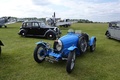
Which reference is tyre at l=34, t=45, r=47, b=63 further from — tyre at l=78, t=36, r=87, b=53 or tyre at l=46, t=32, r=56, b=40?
tyre at l=46, t=32, r=56, b=40

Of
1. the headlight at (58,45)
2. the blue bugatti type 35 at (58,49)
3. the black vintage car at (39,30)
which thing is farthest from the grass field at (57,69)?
the black vintage car at (39,30)

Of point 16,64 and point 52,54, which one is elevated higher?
point 52,54

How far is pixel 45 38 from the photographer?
38.9 feet

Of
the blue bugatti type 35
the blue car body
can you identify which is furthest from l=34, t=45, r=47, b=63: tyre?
the blue car body

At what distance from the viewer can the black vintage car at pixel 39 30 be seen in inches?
445

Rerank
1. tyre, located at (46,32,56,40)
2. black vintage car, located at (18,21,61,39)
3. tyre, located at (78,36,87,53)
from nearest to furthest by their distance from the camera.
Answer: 1. tyre, located at (78,36,87,53)
2. tyre, located at (46,32,56,40)
3. black vintage car, located at (18,21,61,39)

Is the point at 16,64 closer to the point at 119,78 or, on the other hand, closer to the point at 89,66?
the point at 89,66

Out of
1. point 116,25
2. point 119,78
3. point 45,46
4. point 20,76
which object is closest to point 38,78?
point 20,76

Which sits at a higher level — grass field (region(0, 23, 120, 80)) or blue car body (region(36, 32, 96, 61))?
blue car body (region(36, 32, 96, 61))

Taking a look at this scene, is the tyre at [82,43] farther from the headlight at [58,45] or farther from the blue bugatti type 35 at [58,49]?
the headlight at [58,45]

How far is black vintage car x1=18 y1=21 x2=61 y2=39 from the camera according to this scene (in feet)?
37.1

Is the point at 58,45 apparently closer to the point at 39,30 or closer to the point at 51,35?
the point at 51,35

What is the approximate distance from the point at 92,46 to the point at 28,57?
3.30 meters

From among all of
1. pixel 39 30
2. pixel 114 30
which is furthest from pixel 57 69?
pixel 114 30
